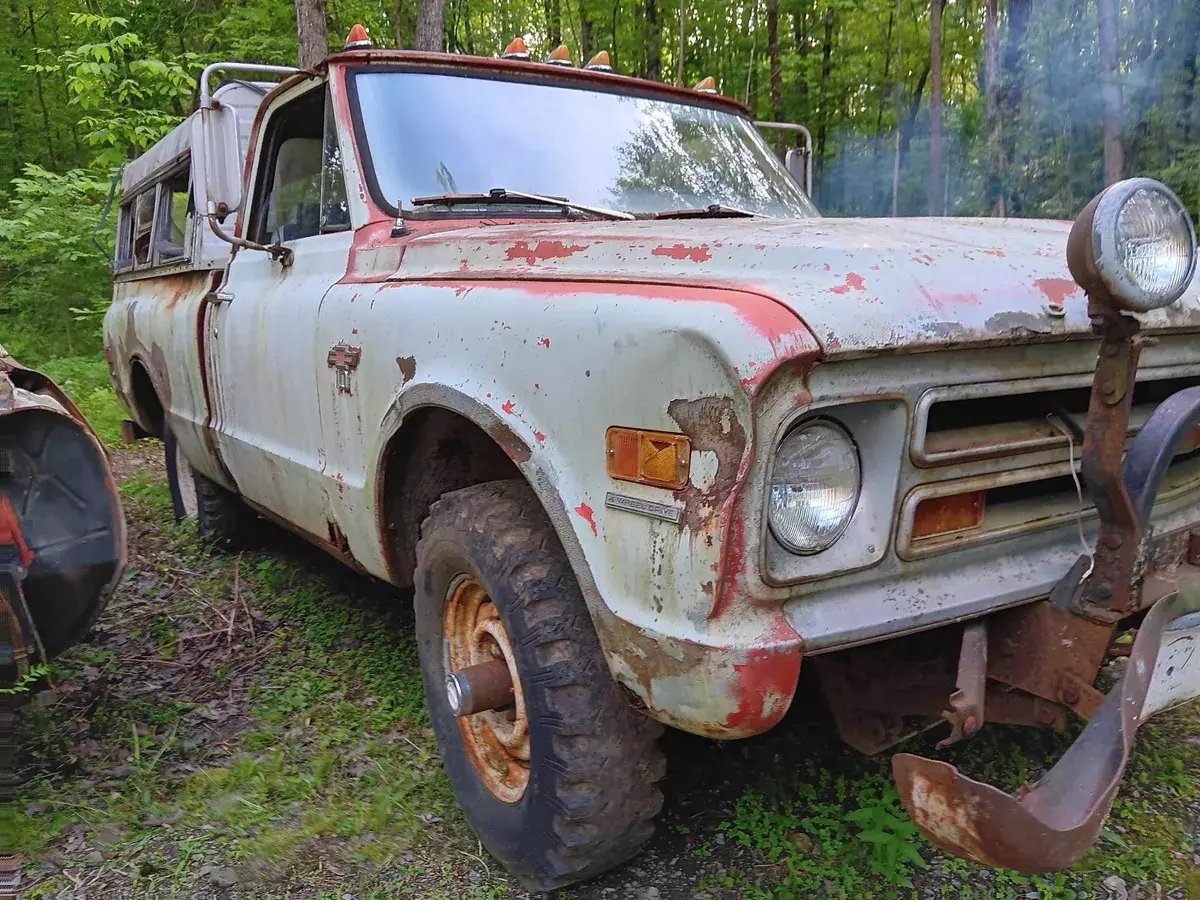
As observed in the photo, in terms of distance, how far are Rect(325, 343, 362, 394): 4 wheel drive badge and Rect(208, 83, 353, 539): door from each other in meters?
0.07

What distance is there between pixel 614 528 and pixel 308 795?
151 cm

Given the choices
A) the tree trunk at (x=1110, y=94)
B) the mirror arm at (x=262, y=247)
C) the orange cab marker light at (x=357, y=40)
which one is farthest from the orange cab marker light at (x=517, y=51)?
the tree trunk at (x=1110, y=94)

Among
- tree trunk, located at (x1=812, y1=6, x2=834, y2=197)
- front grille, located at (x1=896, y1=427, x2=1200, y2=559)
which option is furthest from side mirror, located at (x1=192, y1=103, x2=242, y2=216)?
tree trunk, located at (x1=812, y1=6, x2=834, y2=197)

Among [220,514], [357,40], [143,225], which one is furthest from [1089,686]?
[143,225]

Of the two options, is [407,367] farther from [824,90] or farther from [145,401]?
[824,90]

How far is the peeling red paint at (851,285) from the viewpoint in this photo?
1656 mm

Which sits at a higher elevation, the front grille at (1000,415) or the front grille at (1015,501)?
the front grille at (1000,415)

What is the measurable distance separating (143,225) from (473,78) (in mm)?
3706

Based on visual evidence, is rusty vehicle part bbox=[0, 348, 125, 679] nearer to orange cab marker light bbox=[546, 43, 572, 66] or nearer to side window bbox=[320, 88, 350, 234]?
side window bbox=[320, 88, 350, 234]

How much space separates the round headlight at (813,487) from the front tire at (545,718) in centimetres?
58

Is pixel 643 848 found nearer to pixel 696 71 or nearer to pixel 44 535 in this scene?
pixel 44 535

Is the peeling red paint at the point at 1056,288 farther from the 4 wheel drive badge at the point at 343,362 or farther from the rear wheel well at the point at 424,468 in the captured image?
the 4 wheel drive badge at the point at 343,362

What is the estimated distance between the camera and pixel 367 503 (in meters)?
2.69

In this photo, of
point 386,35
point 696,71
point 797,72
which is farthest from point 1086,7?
point 386,35
